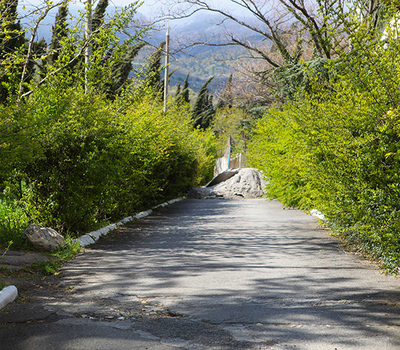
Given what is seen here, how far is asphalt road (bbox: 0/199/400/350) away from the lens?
157 inches

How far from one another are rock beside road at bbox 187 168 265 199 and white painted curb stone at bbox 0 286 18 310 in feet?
67.4

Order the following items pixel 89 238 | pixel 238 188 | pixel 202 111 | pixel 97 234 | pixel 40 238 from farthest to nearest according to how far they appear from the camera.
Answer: pixel 202 111
pixel 238 188
pixel 97 234
pixel 89 238
pixel 40 238

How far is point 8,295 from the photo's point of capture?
5004mm

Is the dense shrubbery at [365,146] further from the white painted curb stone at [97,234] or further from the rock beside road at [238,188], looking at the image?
the rock beside road at [238,188]

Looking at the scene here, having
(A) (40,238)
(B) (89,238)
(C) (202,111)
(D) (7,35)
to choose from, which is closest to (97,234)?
(B) (89,238)

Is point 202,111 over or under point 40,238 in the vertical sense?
over

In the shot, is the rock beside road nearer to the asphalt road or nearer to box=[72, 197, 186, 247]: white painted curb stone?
box=[72, 197, 186, 247]: white painted curb stone

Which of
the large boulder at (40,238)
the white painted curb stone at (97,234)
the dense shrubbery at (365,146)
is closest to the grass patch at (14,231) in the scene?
the large boulder at (40,238)

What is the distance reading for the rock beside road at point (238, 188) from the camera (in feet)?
86.3

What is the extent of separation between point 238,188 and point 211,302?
2224 centimetres

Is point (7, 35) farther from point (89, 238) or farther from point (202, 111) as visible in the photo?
point (202, 111)

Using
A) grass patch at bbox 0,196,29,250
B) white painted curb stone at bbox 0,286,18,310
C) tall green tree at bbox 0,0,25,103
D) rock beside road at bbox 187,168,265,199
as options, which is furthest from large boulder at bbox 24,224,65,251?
rock beside road at bbox 187,168,265,199

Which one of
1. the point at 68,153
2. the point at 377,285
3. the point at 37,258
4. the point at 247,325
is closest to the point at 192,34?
the point at 68,153

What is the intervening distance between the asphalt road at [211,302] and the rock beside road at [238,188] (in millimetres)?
17150
